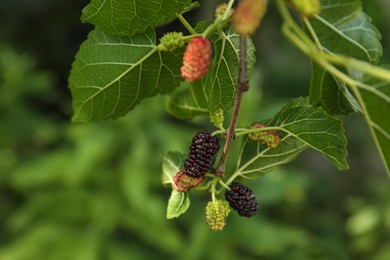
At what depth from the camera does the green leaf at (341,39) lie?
633mm

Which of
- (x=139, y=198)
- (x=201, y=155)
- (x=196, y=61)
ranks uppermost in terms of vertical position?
(x=196, y=61)

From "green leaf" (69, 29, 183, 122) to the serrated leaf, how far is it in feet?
0.24

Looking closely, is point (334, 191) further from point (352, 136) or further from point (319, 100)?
point (319, 100)

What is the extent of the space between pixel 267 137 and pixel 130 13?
207 mm

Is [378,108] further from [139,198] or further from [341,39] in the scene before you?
[139,198]

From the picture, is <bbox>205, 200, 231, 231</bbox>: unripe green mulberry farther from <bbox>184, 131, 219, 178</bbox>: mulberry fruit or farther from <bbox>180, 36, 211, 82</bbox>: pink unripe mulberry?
<bbox>180, 36, 211, 82</bbox>: pink unripe mulberry

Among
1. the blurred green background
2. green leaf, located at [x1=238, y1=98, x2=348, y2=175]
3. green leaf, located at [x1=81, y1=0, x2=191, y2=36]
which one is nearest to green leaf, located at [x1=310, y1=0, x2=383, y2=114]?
green leaf, located at [x1=238, y1=98, x2=348, y2=175]

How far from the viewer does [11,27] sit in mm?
3834

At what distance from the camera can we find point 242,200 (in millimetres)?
683

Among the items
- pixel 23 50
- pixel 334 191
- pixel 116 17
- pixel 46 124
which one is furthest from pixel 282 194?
pixel 116 17

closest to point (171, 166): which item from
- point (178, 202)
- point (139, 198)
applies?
point (178, 202)

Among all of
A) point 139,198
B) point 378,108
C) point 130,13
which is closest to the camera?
point 378,108

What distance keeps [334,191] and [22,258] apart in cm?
171

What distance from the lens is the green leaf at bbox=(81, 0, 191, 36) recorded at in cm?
65
